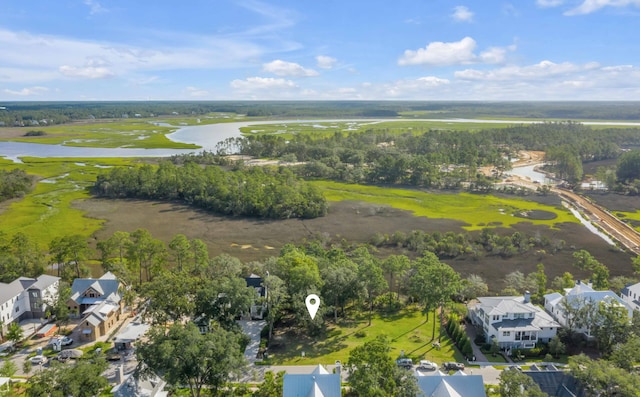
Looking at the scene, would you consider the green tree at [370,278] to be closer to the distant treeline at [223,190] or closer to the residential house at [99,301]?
the residential house at [99,301]

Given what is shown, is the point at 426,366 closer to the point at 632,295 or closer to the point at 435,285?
the point at 435,285

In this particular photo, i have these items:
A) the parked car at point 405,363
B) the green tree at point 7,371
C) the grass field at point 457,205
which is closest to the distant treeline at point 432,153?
the grass field at point 457,205

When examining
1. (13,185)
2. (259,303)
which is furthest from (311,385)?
(13,185)

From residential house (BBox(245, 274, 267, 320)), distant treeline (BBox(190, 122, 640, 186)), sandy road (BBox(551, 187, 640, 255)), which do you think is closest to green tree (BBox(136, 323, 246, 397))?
residential house (BBox(245, 274, 267, 320))

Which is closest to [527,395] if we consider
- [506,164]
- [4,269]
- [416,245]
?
[416,245]

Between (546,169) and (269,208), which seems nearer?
(269,208)

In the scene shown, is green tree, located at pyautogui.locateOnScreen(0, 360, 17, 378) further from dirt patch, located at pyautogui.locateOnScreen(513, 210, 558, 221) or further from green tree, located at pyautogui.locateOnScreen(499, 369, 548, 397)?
dirt patch, located at pyautogui.locateOnScreen(513, 210, 558, 221)

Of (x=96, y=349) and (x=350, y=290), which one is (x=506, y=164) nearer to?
(x=350, y=290)

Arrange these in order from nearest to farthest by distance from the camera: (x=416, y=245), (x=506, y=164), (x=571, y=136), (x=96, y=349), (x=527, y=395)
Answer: (x=527, y=395)
(x=96, y=349)
(x=416, y=245)
(x=506, y=164)
(x=571, y=136)
